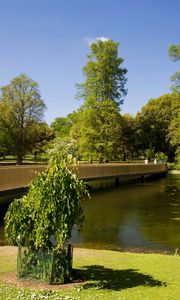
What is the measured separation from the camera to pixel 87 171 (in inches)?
1569

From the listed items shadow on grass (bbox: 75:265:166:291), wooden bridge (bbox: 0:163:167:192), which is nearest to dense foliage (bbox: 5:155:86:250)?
wooden bridge (bbox: 0:163:167:192)

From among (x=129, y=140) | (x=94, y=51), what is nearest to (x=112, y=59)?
(x=94, y=51)

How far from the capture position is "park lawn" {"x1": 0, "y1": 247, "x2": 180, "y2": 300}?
8211 mm

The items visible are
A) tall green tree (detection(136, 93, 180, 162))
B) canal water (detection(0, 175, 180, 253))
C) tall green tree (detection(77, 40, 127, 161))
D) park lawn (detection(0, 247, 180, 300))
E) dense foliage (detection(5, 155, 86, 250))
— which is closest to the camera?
park lawn (detection(0, 247, 180, 300))

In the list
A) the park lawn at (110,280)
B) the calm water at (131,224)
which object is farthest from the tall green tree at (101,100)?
the park lawn at (110,280)

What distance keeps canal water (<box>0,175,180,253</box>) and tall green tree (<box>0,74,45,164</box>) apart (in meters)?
27.3

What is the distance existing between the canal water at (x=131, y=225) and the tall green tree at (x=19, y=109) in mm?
27294

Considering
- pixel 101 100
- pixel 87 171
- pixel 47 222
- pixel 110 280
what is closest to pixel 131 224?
pixel 110 280

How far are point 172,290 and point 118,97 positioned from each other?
47472 mm

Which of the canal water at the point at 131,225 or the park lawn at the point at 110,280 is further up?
the park lawn at the point at 110,280

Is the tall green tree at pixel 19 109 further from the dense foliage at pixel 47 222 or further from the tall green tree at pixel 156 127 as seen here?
the dense foliage at pixel 47 222

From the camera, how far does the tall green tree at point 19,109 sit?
56094mm

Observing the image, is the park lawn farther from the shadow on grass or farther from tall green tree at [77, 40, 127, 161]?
tall green tree at [77, 40, 127, 161]

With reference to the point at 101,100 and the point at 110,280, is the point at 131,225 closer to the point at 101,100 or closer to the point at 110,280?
the point at 110,280
